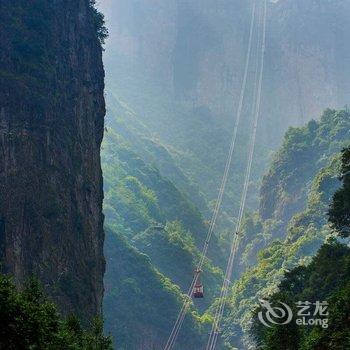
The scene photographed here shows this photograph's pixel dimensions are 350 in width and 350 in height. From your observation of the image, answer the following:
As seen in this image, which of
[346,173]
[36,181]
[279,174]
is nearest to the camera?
[36,181]

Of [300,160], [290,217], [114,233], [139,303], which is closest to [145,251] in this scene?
[114,233]

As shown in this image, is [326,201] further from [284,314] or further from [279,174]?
[284,314]

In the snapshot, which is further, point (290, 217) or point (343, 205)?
point (290, 217)

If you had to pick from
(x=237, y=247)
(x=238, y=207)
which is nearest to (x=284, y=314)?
(x=237, y=247)

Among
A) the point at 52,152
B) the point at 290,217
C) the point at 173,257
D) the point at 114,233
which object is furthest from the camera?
the point at 290,217

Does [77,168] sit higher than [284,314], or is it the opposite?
[77,168]

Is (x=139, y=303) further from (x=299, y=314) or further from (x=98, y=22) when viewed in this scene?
(x=299, y=314)

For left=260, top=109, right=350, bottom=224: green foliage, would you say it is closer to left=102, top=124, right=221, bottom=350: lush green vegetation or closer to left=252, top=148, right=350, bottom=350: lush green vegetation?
left=102, top=124, right=221, bottom=350: lush green vegetation

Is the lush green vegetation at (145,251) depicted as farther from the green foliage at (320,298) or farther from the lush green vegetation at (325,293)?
the lush green vegetation at (325,293)

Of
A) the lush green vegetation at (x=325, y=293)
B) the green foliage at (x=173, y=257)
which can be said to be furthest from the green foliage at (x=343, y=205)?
the green foliage at (x=173, y=257)
